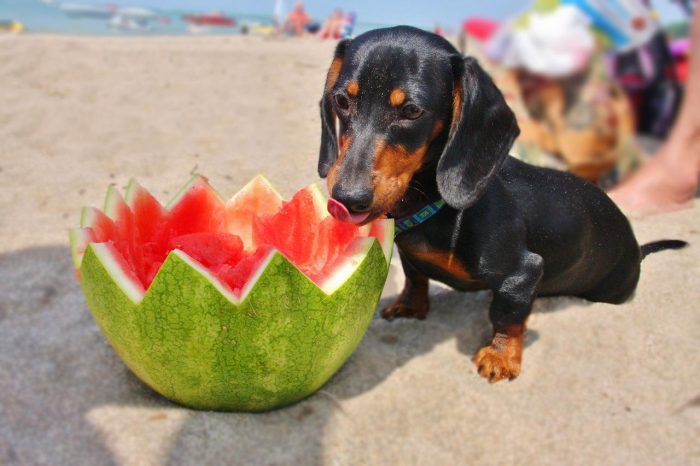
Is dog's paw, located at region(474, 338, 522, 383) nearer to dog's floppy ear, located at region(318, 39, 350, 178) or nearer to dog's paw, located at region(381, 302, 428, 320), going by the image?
dog's paw, located at region(381, 302, 428, 320)

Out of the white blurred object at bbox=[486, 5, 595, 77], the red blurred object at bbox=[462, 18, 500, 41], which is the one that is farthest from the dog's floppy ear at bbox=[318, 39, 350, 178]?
the red blurred object at bbox=[462, 18, 500, 41]

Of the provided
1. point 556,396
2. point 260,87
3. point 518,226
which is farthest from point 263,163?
point 556,396

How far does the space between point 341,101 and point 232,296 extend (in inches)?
28.6

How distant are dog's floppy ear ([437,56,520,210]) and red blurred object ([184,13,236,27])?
14751 mm

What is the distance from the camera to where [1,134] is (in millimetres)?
4125

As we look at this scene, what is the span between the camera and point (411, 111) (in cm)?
188

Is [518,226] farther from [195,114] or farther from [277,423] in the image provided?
[195,114]

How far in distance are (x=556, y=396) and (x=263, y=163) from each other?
7.39ft

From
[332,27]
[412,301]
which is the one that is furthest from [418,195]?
[332,27]

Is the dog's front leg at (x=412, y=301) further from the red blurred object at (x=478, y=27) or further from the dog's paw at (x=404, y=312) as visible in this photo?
the red blurred object at (x=478, y=27)

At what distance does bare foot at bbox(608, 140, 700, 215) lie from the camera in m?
3.64

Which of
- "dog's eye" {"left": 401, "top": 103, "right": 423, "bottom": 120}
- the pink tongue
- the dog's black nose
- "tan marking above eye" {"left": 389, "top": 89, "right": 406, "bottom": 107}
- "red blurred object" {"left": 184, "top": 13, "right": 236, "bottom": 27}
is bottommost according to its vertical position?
"red blurred object" {"left": 184, "top": 13, "right": 236, "bottom": 27}

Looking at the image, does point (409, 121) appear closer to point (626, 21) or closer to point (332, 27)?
point (626, 21)

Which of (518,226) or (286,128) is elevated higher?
(518,226)
